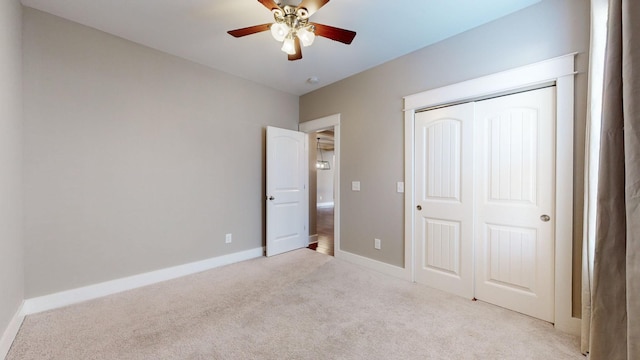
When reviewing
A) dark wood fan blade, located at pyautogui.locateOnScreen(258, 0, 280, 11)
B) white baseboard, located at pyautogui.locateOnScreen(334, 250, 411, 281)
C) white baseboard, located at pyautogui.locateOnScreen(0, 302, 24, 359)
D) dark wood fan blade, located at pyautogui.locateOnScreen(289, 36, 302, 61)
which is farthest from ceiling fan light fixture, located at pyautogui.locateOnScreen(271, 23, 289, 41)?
white baseboard, located at pyautogui.locateOnScreen(0, 302, 24, 359)

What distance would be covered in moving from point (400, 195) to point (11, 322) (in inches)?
137

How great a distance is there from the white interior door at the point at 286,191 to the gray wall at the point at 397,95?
24.5 inches

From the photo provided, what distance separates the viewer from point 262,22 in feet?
7.43

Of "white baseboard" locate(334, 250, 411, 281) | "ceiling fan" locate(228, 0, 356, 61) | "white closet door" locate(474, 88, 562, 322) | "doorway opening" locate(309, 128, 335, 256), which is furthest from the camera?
"doorway opening" locate(309, 128, 335, 256)

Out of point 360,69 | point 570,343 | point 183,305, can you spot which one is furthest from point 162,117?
point 570,343

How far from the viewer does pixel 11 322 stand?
175 cm

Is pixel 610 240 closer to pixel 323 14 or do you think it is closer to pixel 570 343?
→ pixel 570 343

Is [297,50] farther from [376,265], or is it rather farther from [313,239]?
[313,239]

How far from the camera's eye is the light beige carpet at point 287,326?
5.37 feet

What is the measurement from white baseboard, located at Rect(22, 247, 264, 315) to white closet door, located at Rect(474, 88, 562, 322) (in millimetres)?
3020

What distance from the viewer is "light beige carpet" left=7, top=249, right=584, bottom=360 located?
1636 millimetres

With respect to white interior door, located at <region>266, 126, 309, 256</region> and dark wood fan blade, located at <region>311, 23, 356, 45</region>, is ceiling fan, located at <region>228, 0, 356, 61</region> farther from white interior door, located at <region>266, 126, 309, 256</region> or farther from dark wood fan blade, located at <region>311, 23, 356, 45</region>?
white interior door, located at <region>266, 126, 309, 256</region>

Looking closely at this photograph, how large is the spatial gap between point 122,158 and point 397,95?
312 centimetres

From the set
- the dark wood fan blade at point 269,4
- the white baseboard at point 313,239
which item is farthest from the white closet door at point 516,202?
the white baseboard at point 313,239
